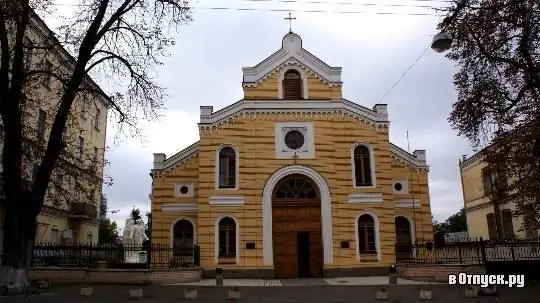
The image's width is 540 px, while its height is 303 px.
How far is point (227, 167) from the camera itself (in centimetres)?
2809

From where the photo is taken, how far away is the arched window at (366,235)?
27.2m

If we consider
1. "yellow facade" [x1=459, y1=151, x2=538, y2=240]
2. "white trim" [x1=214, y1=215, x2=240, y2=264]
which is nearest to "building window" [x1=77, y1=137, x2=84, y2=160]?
"white trim" [x1=214, y1=215, x2=240, y2=264]

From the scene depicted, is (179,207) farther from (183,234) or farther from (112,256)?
(112,256)

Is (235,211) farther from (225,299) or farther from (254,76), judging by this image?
(225,299)

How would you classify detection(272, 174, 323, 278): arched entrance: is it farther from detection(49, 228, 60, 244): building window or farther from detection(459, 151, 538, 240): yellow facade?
detection(459, 151, 538, 240): yellow facade

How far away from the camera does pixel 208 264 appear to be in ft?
86.3

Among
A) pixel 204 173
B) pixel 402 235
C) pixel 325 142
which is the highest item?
pixel 325 142

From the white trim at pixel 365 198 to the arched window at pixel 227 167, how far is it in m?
6.68

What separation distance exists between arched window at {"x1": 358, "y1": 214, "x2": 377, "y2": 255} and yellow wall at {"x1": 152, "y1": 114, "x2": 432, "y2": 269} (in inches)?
17.6

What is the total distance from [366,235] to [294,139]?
6.76 metres

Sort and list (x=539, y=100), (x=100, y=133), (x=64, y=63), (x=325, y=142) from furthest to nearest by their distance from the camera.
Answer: (x=100, y=133) → (x=325, y=142) → (x=64, y=63) → (x=539, y=100)

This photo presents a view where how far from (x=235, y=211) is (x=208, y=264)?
3179mm

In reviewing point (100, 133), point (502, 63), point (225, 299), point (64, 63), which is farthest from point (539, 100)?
point (100, 133)

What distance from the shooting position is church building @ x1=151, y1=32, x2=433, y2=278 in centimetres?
2684
